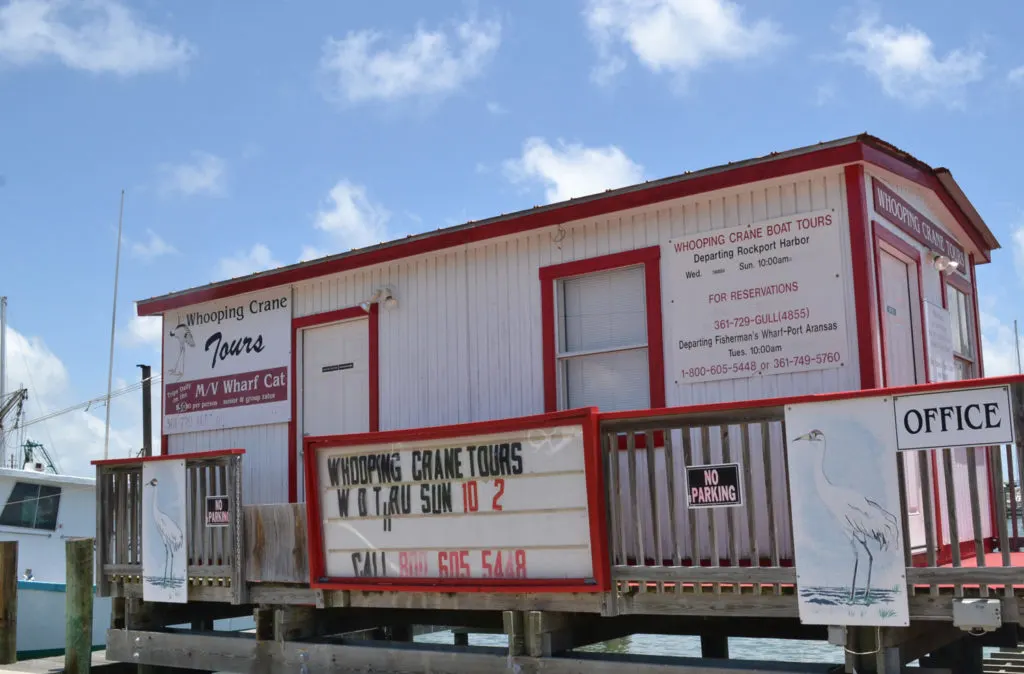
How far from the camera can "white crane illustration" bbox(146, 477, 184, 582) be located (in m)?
10.5

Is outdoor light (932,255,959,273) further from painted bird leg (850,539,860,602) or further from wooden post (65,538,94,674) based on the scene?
wooden post (65,538,94,674)

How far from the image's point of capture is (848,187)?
8.13 metres

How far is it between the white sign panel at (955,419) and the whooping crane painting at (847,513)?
0.09 m

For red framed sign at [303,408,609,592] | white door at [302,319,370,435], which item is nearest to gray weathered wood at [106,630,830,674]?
red framed sign at [303,408,609,592]

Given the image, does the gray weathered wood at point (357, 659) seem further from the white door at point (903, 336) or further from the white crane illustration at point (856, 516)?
the white door at point (903, 336)

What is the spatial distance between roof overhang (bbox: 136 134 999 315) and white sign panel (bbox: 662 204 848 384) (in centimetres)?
43

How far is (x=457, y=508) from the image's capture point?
834 centimetres

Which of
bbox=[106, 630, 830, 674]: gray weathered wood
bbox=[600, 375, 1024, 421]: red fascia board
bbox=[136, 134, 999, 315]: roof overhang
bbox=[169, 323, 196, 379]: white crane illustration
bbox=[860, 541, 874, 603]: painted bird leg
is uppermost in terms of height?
bbox=[136, 134, 999, 315]: roof overhang

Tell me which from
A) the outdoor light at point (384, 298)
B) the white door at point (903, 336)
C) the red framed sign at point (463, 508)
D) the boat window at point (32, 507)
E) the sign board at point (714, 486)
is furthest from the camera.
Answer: the boat window at point (32, 507)

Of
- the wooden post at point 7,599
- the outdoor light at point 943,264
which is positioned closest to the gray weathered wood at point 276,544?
the wooden post at point 7,599

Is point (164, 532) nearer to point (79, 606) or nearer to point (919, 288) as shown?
point (79, 606)

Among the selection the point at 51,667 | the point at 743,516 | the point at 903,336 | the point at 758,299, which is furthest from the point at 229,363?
the point at 903,336

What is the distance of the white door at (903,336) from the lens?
8.21 m

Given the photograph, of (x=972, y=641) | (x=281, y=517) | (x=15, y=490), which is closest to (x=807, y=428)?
(x=281, y=517)
